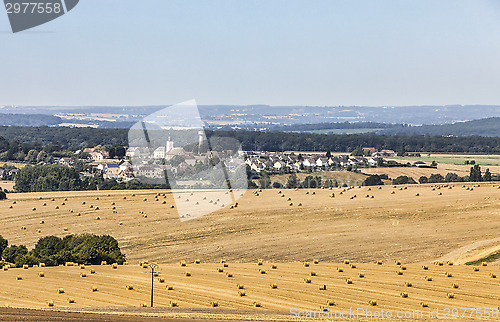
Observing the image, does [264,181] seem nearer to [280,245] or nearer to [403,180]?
[403,180]

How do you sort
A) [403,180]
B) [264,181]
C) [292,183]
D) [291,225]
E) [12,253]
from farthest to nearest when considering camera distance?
1. [264,181]
2. [292,183]
3. [403,180]
4. [291,225]
5. [12,253]

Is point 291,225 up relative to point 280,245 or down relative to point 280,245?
up

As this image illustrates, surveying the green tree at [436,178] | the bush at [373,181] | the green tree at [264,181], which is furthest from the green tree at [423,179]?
the green tree at [264,181]

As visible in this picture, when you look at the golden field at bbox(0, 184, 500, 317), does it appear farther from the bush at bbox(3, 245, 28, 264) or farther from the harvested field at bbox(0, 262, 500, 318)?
the bush at bbox(3, 245, 28, 264)

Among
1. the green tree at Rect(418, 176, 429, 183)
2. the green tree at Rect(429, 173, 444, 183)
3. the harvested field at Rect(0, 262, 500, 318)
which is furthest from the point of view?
the green tree at Rect(429, 173, 444, 183)

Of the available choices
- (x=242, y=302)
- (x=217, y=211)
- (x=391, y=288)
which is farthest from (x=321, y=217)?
(x=242, y=302)

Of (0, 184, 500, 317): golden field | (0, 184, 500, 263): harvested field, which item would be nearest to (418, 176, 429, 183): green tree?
(0, 184, 500, 317): golden field

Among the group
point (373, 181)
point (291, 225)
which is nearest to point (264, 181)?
point (373, 181)

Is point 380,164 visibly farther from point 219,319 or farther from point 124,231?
point 219,319

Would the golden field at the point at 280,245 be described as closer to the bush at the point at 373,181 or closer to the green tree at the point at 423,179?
the bush at the point at 373,181
